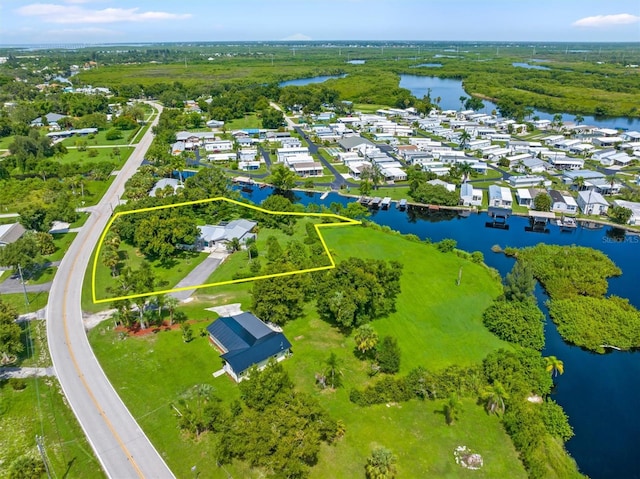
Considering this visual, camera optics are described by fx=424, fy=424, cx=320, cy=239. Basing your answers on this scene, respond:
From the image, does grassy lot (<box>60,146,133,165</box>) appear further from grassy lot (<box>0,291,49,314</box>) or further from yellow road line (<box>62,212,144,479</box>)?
yellow road line (<box>62,212,144,479</box>)

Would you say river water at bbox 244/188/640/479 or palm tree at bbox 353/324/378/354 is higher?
palm tree at bbox 353/324/378/354

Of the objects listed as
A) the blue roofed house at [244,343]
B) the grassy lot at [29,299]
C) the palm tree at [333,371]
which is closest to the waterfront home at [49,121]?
the grassy lot at [29,299]

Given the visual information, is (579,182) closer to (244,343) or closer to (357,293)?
(357,293)

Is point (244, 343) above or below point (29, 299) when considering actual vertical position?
above

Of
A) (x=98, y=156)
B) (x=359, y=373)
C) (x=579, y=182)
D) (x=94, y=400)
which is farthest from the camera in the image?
(x=98, y=156)

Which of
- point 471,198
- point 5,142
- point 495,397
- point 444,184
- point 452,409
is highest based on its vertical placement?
point 5,142

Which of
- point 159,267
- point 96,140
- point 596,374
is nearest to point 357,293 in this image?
point 596,374

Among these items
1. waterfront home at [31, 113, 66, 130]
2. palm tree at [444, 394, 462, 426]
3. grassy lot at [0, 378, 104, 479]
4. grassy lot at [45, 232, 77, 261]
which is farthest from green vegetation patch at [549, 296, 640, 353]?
waterfront home at [31, 113, 66, 130]
